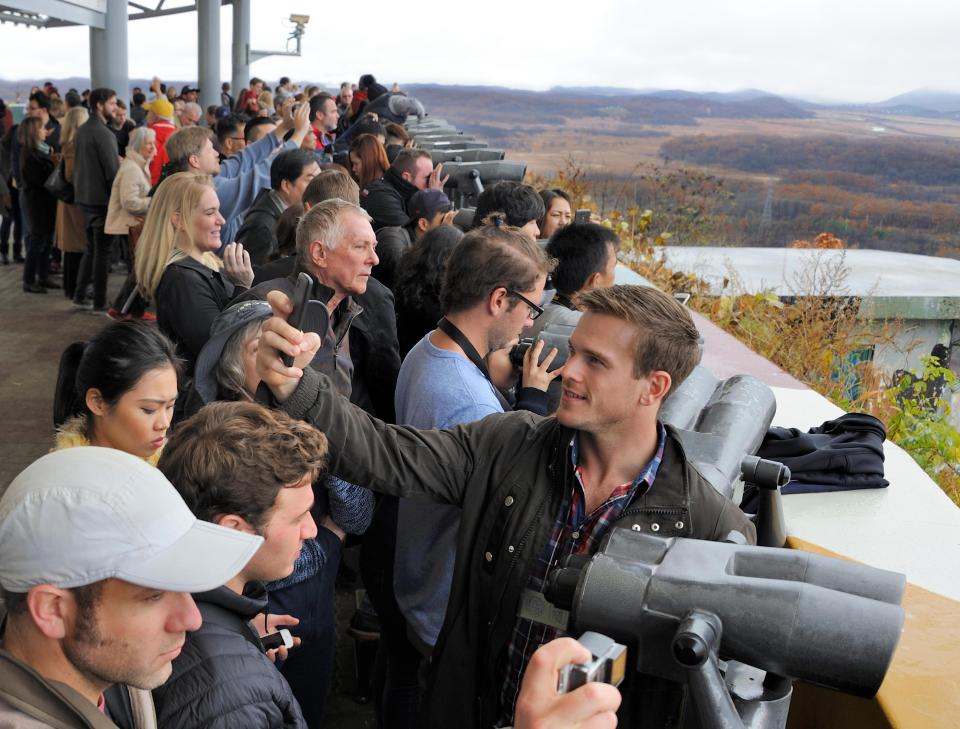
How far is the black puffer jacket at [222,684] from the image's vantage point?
1.81m

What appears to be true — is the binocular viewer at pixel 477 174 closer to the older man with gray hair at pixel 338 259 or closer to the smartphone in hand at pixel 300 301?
the older man with gray hair at pixel 338 259

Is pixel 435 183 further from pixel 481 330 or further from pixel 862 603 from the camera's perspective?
pixel 862 603

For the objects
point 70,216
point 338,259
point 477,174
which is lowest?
point 70,216

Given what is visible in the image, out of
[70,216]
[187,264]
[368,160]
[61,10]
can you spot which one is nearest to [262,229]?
[187,264]

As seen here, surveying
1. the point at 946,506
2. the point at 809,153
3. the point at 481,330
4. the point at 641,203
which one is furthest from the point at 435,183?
the point at 809,153

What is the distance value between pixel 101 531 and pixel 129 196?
6738 millimetres

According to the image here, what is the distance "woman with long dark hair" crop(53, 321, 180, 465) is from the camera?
3.06 metres

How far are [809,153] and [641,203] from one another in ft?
54.1

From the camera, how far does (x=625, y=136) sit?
2919 centimetres

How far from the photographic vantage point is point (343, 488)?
9.54 feet

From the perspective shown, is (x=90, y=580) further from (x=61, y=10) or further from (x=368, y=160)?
(x=61, y=10)

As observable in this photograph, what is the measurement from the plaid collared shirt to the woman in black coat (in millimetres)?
8901

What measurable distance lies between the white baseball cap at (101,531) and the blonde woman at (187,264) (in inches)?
101

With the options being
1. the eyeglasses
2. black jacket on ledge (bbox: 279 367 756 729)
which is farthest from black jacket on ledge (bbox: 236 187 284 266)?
black jacket on ledge (bbox: 279 367 756 729)
